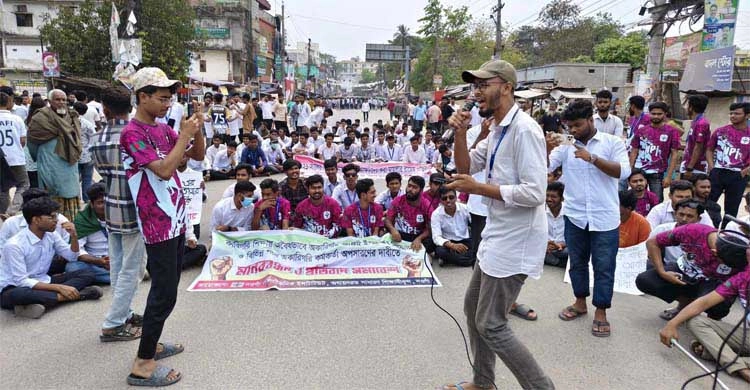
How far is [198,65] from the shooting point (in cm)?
4566

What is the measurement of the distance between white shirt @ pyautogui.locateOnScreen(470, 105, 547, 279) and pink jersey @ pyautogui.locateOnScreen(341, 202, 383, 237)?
3495mm

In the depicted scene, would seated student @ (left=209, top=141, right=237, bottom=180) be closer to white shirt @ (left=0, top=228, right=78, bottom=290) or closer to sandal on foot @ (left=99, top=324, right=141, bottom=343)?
white shirt @ (left=0, top=228, right=78, bottom=290)

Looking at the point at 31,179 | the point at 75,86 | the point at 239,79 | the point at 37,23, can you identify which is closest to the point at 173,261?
the point at 31,179

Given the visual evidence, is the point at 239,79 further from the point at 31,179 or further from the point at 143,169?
the point at 143,169

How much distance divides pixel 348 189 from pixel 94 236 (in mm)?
3090

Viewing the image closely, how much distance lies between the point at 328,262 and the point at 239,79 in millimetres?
45812

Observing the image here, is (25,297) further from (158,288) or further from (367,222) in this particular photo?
(367,222)

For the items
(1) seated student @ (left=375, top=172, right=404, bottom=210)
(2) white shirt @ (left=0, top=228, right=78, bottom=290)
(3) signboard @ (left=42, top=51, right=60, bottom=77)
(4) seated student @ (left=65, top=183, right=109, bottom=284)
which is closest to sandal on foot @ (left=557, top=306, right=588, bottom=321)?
(1) seated student @ (left=375, top=172, right=404, bottom=210)

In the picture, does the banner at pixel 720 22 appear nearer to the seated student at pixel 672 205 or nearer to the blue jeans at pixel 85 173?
the seated student at pixel 672 205

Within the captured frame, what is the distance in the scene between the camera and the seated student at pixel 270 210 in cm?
585

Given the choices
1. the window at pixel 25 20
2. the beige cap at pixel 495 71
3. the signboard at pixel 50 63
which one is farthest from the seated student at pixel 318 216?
the window at pixel 25 20

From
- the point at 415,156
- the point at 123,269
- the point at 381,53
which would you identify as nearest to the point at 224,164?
the point at 415,156

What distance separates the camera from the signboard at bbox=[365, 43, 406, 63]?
61375mm

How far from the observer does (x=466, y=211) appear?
5.95 m
